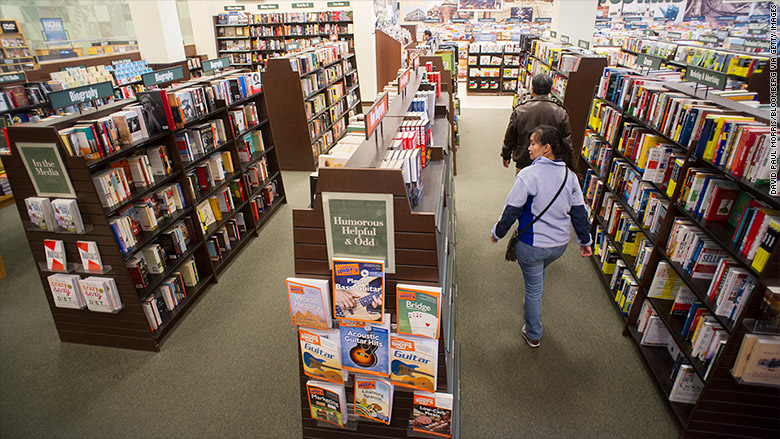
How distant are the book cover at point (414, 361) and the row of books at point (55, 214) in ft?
8.12

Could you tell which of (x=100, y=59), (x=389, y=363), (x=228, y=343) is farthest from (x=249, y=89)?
(x=100, y=59)

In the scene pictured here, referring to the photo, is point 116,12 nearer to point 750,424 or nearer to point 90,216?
point 90,216

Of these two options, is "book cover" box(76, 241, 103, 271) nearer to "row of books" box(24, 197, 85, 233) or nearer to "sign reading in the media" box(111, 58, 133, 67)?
"row of books" box(24, 197, 85, 233)

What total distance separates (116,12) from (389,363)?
1505cm

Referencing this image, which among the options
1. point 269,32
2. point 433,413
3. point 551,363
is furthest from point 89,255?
point 269,32

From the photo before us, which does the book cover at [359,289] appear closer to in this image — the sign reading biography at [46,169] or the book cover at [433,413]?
the book cover at [433,413]

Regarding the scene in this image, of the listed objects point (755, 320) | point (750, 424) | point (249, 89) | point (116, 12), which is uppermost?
point (116, 12)

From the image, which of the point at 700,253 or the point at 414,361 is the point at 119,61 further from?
the point at 700,253

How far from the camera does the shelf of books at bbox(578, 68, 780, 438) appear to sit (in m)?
2.03

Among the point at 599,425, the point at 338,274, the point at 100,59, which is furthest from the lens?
the point at 100,59

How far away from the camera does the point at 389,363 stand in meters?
1.99

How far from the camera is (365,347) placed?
6.51 ft

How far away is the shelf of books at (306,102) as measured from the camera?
6340 millimetres

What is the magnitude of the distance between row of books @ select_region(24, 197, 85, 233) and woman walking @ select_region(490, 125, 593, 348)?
294 centimetres
